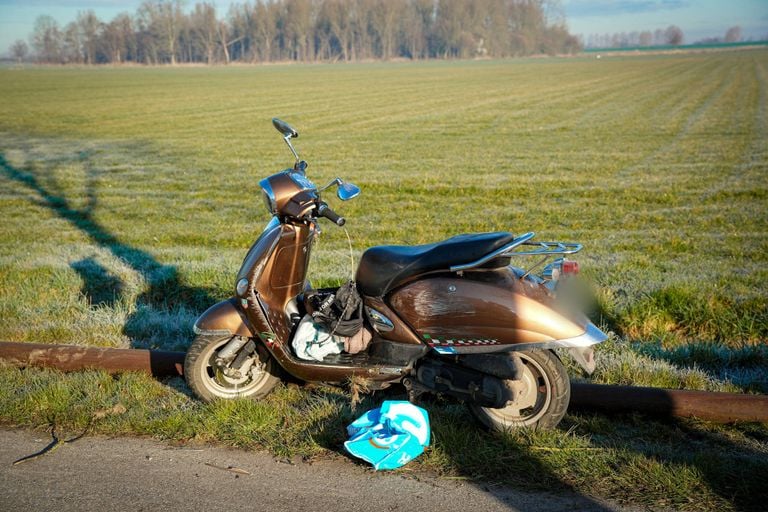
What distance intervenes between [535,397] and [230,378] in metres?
1.84

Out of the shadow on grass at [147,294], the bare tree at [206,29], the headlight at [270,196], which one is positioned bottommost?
the shadow on grass at [147,294]

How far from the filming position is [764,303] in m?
6.14

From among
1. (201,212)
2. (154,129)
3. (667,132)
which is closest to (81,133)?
(154,129)

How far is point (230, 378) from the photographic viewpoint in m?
4.65

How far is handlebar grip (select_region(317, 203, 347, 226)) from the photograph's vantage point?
165 inches

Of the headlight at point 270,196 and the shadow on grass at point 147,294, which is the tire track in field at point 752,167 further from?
the headlight at point 270,196

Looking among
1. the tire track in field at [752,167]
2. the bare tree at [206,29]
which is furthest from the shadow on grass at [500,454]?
the bare tree at [206,29]

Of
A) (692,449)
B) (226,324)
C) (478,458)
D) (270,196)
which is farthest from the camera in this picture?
(226,324)

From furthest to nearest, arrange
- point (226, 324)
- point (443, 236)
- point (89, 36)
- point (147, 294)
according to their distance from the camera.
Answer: point (89, 36) → point (443, 236) → point (147, 294) → point (226, 324)

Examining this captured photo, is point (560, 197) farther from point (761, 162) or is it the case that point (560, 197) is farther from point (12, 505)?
point (12, 505)

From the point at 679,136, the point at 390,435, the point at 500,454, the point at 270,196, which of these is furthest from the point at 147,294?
the point at 679,136

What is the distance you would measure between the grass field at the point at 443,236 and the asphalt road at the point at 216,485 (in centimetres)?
17

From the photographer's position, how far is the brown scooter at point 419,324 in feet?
12.8

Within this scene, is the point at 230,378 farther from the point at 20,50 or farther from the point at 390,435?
the point at 20,50
